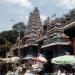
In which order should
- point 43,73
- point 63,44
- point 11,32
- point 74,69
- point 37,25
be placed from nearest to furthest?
point 74,69 → point 63,44 → point 43,73 → point 37,25 → point 11,32

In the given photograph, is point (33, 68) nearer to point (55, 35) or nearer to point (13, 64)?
point (55, 35)

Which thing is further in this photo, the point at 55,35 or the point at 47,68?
the point at 47,68

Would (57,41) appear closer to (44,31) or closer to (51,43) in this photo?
(51,43)

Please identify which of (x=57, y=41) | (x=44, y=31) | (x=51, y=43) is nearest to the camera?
(x=57, y=41)

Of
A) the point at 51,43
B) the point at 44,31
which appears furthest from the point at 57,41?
the point at 44,31

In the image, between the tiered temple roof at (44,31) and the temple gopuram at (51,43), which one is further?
the tiered temple roof at (44,31)

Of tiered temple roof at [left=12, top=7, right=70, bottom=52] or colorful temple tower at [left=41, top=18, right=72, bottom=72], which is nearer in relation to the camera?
Answer: colorful temple tower at [left=41, top=18, right=72, bottom=72]

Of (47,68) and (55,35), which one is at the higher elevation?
(55,35)

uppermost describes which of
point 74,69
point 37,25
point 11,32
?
point 11,32

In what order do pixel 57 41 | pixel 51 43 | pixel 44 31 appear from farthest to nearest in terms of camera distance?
pixel 44 31, pixel 51 43, pixel 57 41

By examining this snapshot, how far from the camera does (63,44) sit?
33.8 meters

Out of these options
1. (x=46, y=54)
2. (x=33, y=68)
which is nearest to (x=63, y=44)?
(x=33, y=68)

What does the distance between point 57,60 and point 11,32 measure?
8354 cm

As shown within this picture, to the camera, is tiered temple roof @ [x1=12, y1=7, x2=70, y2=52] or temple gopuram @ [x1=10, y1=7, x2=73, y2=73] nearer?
temple gopuram @ [x1=10, y1=7, x2=73, y2=73]
